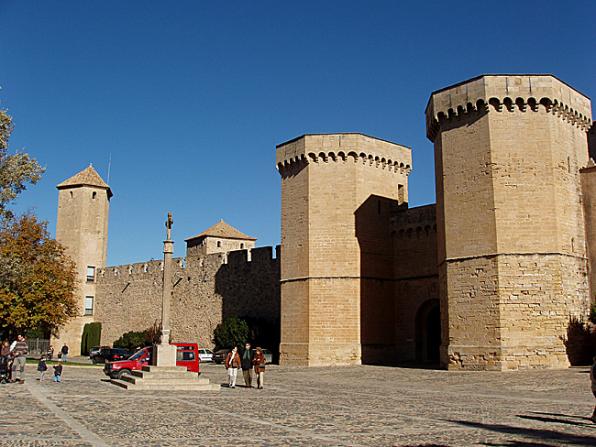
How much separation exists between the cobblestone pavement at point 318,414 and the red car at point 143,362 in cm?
208

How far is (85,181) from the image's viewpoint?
143 ft

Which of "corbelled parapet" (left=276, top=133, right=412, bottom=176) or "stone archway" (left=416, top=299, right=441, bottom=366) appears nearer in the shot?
"stone archway" (left=416, top=299, right=441, bottom=366)

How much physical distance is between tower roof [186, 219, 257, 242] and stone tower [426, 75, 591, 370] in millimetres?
32644

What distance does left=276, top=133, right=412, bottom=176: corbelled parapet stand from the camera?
26.8m

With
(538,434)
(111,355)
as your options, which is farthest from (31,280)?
(538,434)

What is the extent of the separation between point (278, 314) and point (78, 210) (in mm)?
18766

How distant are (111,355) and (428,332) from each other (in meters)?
13.9

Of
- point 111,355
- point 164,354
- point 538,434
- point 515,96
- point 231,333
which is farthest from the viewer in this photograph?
point 231,333

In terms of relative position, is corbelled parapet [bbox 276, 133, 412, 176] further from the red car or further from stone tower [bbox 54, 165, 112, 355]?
stone tower [bbox 54, 165, 112, 355]

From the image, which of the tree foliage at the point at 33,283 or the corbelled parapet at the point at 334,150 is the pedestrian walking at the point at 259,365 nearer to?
the corbelled parapet at the point at 334,150

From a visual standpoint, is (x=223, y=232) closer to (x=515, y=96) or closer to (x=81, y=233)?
(x=81, y=233)

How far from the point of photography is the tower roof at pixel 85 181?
43.7m

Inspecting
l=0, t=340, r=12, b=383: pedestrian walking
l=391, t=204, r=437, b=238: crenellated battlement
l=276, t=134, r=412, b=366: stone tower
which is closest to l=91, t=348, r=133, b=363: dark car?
l=276, t=134, r=412, b=366: stone tower

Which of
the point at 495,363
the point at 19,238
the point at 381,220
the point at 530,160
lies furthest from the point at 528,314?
the point at 19,238
